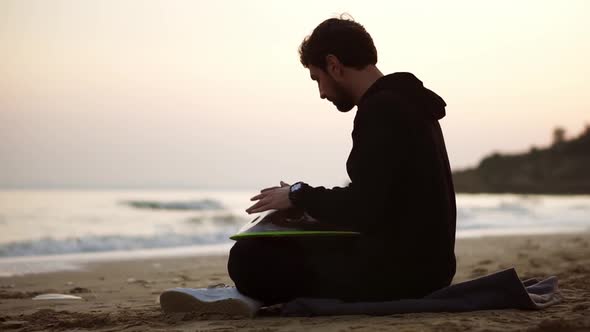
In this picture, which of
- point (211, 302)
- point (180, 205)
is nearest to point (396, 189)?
point (211, 302)

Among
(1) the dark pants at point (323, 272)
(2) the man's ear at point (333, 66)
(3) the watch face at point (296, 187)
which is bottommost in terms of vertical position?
(1) the dark pants at point (323, 272)

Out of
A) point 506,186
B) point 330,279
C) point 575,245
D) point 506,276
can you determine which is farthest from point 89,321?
point 506,186

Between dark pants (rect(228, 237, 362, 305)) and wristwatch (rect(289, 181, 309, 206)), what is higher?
wristwatch (rect(289, 181, 309, 206))

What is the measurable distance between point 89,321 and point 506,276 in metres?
2.18

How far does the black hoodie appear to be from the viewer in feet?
9.61

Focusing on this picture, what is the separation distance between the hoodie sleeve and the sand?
489 millimetres

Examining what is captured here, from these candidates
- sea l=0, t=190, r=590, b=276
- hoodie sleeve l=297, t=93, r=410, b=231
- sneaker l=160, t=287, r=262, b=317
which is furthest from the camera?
sea l=0, t=190, r=590, b=276

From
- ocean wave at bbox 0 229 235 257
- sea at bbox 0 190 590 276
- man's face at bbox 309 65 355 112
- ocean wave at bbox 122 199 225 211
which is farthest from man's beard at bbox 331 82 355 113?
ocean wave at bbox 122 199 225 211

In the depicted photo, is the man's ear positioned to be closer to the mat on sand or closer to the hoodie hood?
the hoodie hood

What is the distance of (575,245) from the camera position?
397 inches

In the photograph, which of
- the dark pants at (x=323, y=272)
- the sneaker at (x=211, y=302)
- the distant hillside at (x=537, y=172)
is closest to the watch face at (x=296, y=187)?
the dark pants at (x=323, y=272)

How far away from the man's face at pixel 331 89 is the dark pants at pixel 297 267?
0.66 meters

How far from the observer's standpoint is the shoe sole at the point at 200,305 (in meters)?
3.39

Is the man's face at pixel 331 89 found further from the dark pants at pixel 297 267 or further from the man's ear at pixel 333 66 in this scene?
the dark pants at pixel 297 267
